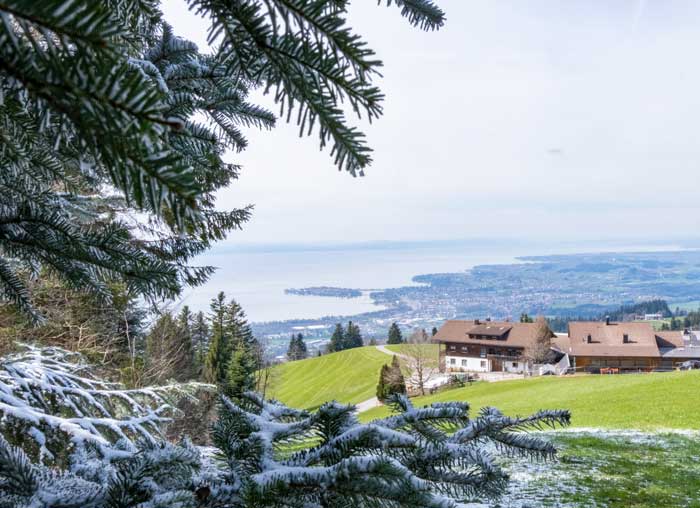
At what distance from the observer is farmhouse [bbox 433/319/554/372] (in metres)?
52.1

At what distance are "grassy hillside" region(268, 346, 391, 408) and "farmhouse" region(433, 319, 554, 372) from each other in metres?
8.07

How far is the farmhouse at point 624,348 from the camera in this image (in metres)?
45.9

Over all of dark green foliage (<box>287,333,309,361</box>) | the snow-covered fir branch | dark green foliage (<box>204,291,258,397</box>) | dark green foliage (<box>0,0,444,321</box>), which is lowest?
dark green foliage (<box>287,333,309,361</box>)

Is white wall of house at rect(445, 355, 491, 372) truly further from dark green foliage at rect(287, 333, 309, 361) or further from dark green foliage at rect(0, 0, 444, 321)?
dark green foliage at rect(0, 0, 444, 321)

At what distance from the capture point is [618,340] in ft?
154

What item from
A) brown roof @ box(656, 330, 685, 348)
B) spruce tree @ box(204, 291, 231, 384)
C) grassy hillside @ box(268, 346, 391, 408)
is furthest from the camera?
brown roof @ box(656, 330, 685, 348)

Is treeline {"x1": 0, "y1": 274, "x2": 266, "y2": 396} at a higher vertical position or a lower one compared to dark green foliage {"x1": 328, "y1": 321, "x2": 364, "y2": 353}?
higher

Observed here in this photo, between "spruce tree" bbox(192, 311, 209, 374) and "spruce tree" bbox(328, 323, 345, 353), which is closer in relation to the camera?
"spruce tree" bbox(192, 311, 209, 374)

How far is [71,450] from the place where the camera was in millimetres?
2018

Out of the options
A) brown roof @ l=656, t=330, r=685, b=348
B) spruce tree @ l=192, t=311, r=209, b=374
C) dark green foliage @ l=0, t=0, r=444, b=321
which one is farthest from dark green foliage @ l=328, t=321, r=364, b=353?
dark green foliage @ l=0, t=0, r=444, b=321

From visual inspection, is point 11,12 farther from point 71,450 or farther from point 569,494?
point 569,494

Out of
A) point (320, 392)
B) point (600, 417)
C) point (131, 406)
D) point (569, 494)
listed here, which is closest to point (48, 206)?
point (131, 406)

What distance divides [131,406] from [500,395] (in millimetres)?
24649

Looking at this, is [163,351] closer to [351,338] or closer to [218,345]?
[218,345]
